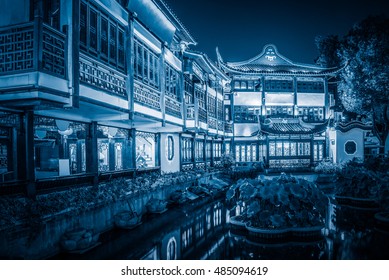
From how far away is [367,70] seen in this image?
25.2m

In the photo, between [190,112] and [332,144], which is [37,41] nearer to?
[190,112]

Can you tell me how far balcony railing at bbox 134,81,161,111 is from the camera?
444 inches

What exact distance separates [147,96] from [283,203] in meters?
6.45

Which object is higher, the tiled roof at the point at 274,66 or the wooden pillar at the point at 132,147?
the tiled roof at the point at 274,66

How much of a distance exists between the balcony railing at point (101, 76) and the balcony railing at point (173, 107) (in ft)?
12.7

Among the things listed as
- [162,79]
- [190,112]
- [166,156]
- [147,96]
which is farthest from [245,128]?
[147,96]

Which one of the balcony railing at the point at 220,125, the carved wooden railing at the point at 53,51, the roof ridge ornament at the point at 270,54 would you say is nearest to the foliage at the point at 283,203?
the carved wooden railing at the point at 53,51

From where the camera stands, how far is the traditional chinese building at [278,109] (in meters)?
27.7

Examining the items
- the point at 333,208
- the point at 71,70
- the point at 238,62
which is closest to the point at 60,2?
the point at 71,70

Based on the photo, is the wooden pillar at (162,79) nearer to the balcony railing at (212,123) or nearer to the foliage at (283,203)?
the foliage at (283,203)

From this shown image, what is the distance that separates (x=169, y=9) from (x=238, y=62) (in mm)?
17825

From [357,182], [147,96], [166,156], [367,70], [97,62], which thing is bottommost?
[357,182]

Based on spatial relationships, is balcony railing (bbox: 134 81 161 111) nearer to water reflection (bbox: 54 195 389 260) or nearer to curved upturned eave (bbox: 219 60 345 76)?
water reflection (bbox: 54 195 389 260)

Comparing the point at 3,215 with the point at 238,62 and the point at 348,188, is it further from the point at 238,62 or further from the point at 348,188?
the point at 238,62
